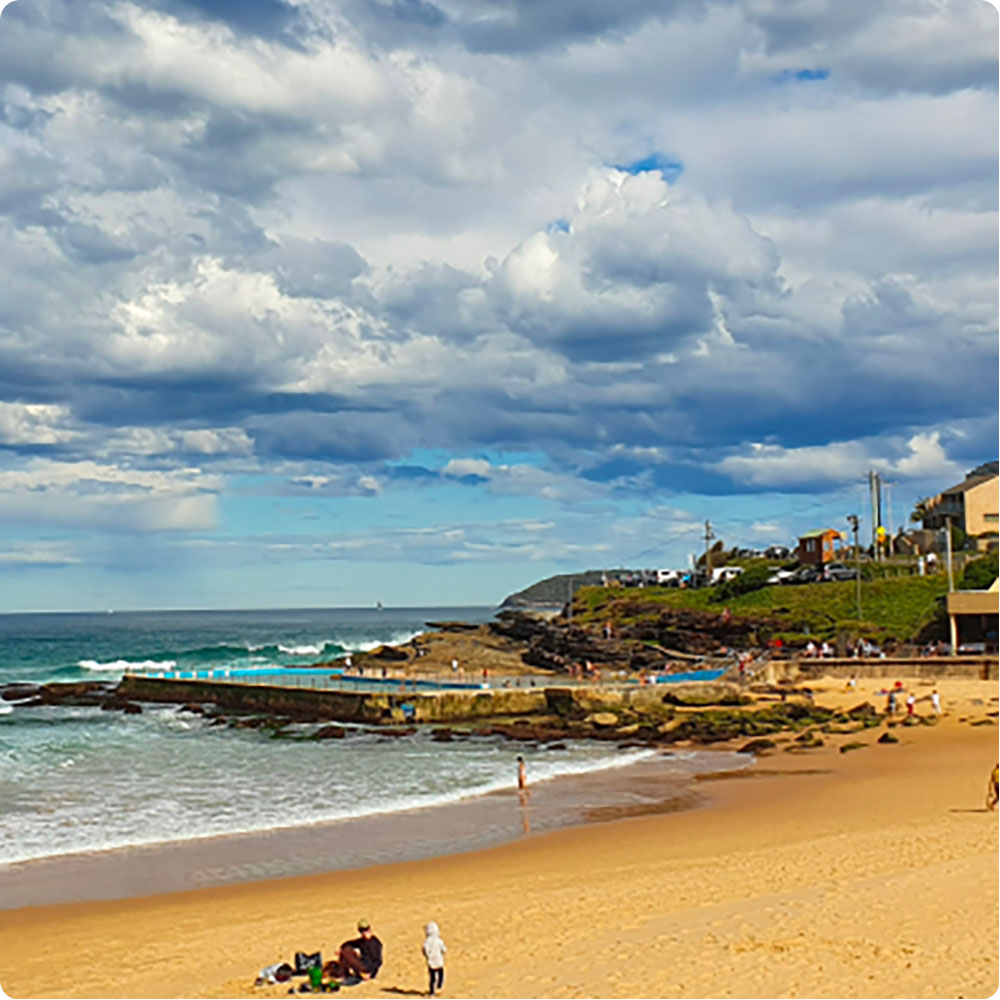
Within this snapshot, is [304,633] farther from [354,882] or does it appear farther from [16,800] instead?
[354,882]

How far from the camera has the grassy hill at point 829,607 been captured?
71.7 m

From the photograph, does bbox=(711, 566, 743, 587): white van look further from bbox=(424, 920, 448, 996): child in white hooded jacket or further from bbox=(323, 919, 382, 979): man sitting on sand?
bbox=(424, 920, 448, 996): child in white hooded jacket

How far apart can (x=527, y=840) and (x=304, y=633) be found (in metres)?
145

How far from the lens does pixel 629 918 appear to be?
1655 centimetres

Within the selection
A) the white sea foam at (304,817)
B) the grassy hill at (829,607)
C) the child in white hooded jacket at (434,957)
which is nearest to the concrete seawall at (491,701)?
the white sea foam at (304,817)

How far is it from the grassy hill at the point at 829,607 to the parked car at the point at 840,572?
4.04 m

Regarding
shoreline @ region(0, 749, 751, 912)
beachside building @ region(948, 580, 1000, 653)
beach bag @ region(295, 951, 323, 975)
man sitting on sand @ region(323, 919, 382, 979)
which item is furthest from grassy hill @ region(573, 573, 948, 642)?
beach bag @ region(295, 951, 323, 975)

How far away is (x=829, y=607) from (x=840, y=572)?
14385mm

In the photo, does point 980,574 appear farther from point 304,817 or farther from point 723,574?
point 304,817

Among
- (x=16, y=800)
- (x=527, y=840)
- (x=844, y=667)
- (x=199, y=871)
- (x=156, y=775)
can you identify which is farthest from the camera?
(x=844, y=667)

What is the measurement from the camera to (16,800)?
30906 millimetres

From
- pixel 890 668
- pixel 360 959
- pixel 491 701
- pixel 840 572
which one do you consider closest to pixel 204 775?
pixel 491 701

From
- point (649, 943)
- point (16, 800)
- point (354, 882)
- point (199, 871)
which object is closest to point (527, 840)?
point (354, 882)

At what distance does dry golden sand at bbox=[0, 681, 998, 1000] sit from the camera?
1344 centimetres
